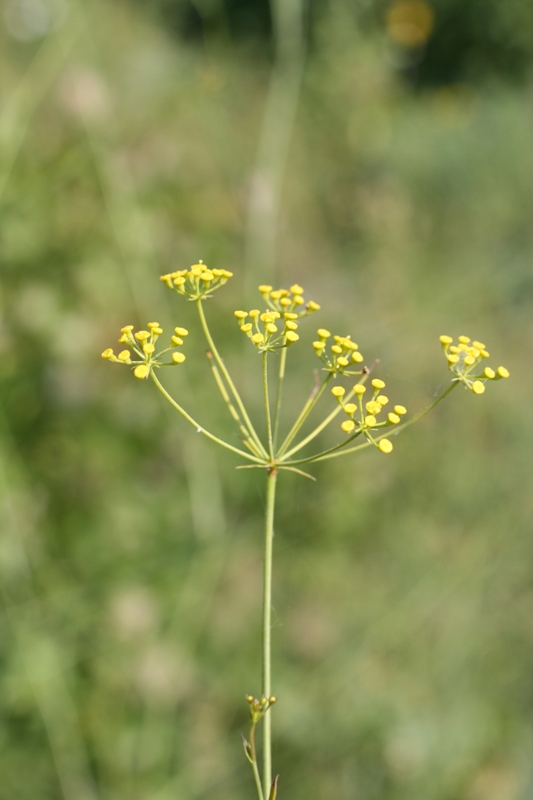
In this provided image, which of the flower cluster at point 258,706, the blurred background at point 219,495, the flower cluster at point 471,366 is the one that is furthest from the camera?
the blurred background at point 219,495

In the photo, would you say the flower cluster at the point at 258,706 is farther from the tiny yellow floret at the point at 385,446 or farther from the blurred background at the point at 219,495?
the blurred background at the point at 219,495

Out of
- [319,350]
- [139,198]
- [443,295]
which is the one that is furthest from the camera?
[443,295]

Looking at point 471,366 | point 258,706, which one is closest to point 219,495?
point 471,366

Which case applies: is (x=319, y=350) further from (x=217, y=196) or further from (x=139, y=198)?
(x=217, y=196)

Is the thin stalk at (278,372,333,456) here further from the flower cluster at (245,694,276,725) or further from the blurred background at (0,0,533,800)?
the blurred background at (0,0,533,800)

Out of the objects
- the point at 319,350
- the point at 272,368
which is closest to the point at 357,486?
the point at 272,368

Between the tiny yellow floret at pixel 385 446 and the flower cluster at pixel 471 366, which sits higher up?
the flower cluster at pixel 471 366

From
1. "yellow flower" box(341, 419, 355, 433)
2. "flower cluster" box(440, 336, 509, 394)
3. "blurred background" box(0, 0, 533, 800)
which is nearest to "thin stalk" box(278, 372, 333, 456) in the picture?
"yellow flower" box(341, 419, 355, 433)

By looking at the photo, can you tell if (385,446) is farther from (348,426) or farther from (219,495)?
(219,495)

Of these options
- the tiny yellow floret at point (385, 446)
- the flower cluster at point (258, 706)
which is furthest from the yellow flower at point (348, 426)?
the flower cluster at point (258, 706)
